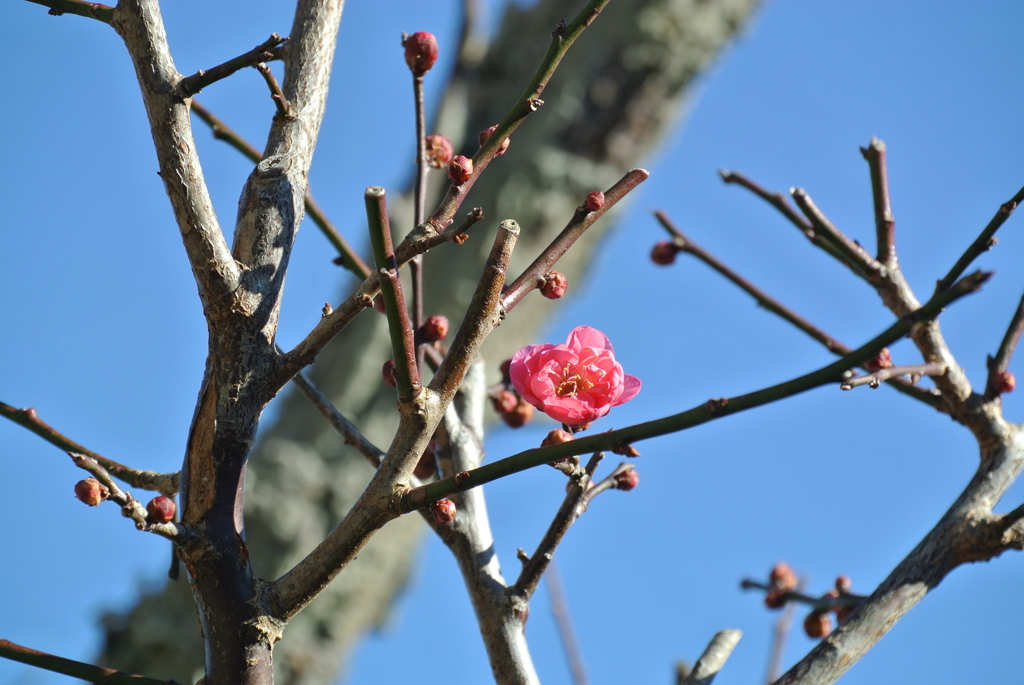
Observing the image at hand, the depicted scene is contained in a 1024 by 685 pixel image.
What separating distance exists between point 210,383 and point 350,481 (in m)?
3.52

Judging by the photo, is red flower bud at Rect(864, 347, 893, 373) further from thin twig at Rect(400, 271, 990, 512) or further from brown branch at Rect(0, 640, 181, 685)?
brown branch at Rect(0, 640, 181, 685)

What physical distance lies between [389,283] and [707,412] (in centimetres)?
27

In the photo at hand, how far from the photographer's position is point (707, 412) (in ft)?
1.98

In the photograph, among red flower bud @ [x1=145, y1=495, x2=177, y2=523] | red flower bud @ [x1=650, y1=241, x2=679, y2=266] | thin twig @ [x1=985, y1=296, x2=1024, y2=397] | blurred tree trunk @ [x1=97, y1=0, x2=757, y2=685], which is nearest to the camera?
red flower bud @ [x1=145, y1=495, x2=177, y2=523]

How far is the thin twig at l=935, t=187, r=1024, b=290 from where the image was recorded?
954mm

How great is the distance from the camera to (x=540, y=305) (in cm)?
499

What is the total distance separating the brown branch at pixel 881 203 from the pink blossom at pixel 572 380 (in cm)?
55

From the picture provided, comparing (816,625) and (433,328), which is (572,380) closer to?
(433,328)

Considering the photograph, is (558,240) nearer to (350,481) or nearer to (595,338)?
(595,338)

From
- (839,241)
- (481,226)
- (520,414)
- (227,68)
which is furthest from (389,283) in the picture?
(481,226)

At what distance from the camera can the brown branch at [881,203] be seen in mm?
1261

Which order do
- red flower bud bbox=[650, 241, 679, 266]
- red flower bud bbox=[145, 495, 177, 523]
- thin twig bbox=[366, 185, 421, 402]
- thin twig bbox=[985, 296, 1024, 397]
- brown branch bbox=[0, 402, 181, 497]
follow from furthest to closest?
red flower bud bbox=[650, 241, 679, 266]
thin twig bbox=[985, 296, 1024, 397]
brown branch bbox=[0, 402, 181, 497]
red flower bud bbox=[145, 495, 177, 523]
thin twig bbox=[366, 185, 421, 402]

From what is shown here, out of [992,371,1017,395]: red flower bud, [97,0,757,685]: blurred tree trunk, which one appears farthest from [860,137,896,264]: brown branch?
[97,0,757,685]: blurred tree trunk

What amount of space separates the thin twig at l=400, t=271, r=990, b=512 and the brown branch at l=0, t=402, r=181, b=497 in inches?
15.3
